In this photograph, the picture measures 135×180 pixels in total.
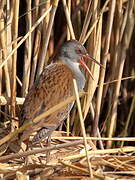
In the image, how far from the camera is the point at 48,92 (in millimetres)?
3895

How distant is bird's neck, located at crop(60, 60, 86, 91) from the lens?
427 centimetres

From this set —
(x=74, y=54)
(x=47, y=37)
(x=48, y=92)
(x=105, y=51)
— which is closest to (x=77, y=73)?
(x=74, y=54)

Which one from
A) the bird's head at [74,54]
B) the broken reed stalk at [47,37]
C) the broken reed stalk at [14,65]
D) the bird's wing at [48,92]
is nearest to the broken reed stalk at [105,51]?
the bird's head at [74,54]

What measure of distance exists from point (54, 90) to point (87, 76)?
0.64 metres

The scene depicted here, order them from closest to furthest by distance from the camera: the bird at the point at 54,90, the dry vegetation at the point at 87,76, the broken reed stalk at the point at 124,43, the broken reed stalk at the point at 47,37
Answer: the dry vegetation at the point at 87,76 → the bird at the point at 54,90 → the broken reed stalk at the point at 47,37 → the broken reed stalk at the point at 124,43

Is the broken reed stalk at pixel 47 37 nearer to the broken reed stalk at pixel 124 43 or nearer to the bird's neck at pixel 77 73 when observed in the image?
the bird's neck at pixel 77 73

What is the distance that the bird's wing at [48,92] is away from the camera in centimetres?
375

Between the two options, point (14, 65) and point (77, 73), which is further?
point (77, 73)

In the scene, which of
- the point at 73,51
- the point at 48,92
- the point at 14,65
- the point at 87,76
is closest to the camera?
the point at 48,92

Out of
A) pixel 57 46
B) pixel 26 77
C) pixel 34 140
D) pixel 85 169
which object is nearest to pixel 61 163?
pixel 85 169

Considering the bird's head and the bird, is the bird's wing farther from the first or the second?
the bird's head

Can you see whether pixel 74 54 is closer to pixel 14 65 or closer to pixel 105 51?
pixel 105 51

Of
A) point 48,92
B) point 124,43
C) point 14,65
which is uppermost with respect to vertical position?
point 124,43

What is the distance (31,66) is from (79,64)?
0.41 m
